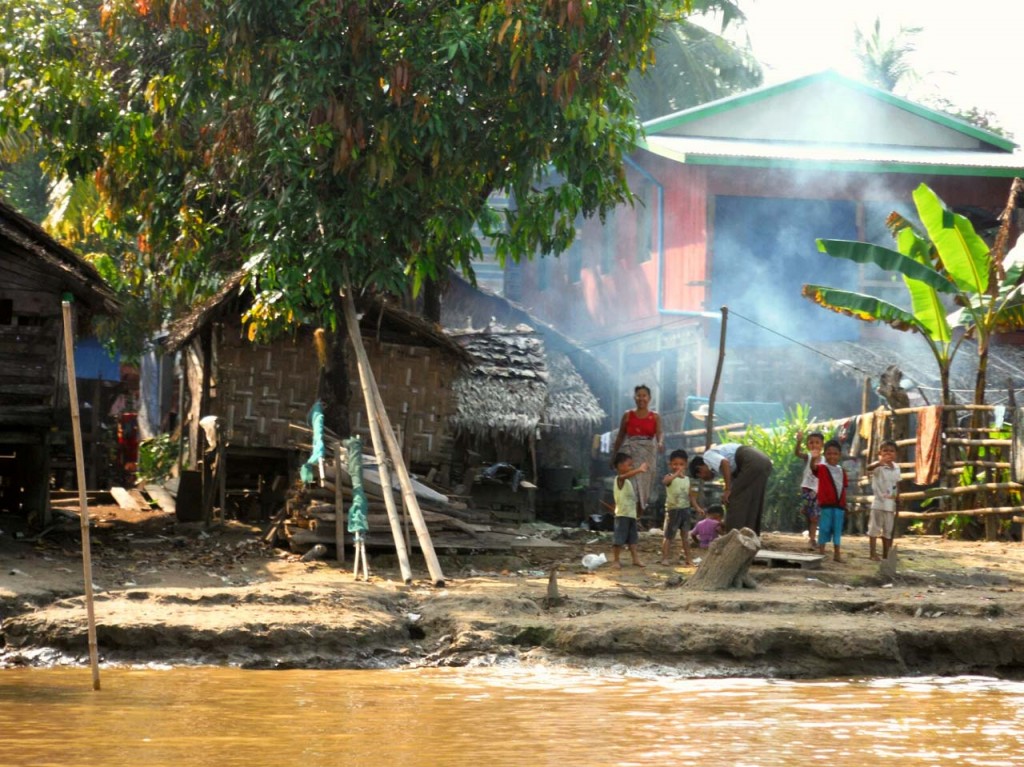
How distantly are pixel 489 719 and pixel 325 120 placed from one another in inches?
261

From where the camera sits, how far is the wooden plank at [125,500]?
16.7 m

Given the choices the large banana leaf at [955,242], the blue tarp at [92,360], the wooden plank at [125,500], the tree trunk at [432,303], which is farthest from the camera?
the blue tarp at [92,360]

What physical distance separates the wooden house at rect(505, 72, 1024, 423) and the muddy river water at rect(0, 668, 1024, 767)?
38.6 feet

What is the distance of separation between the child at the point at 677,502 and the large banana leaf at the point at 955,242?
14.3ft

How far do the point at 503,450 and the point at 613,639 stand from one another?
31.2 ft

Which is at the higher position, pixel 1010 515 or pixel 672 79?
pixel 672 79

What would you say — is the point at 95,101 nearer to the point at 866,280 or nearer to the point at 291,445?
the point at 291,445

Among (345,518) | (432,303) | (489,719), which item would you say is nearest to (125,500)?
(432,303)

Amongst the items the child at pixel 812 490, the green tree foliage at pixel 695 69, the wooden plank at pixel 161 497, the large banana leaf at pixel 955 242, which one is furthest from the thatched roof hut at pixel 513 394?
the green tree foliage at pixel 695 69

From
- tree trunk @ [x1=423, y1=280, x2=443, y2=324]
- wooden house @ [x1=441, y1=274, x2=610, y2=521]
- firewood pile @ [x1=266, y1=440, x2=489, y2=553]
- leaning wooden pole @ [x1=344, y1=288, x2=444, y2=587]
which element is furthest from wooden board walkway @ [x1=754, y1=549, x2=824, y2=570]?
tree trunk @ [x1=423, y1=280, x2=443, y2=324]

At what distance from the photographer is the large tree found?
37.0ft

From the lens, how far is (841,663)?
25.8ft

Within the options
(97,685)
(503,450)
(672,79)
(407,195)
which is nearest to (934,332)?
(503,450)

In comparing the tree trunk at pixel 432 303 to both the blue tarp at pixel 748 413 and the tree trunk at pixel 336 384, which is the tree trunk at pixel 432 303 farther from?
the tree trunk at pixel 336 384
